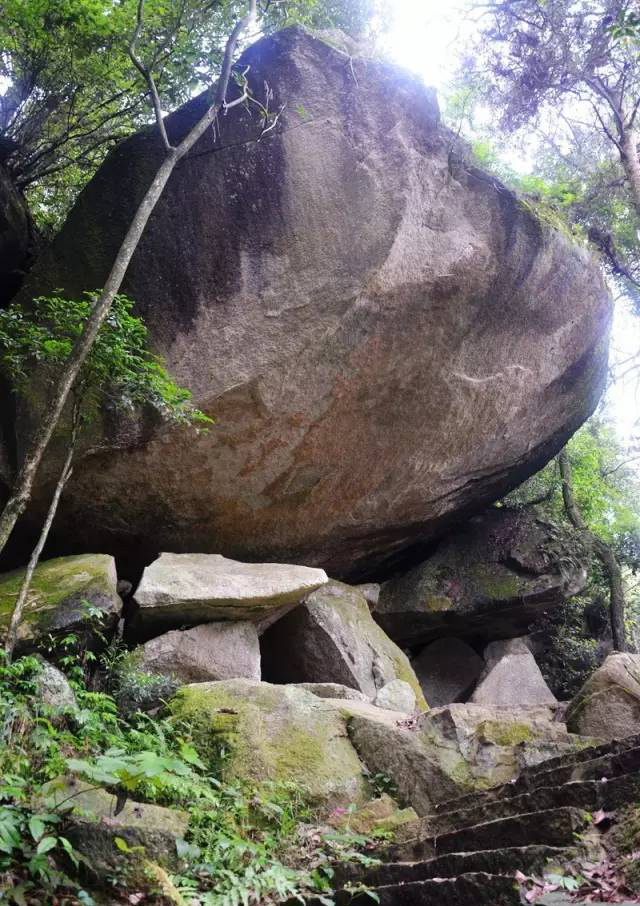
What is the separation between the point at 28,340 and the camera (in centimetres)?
691

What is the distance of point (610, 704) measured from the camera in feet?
22.3

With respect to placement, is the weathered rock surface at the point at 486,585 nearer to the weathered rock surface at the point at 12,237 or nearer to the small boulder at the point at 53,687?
the small boulder at the point at 53,687

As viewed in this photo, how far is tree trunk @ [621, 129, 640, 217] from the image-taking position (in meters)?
11.1

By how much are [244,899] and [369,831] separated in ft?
6.16

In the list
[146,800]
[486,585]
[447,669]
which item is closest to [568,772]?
[146,800]

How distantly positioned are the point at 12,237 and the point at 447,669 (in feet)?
33.0

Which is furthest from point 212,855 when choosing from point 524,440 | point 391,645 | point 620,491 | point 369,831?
Answer: point 620,491

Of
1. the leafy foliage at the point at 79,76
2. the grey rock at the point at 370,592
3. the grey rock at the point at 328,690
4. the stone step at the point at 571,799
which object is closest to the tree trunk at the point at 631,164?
the leafy foliage at the point at 79,76

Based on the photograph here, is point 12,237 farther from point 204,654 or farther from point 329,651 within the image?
point 329,651

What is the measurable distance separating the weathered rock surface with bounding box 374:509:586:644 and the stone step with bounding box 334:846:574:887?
27.8 ft

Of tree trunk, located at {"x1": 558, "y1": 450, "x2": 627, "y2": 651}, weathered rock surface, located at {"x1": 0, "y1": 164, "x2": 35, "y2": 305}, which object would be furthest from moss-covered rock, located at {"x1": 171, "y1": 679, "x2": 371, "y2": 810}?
tree trunk, located at {"x1": 558, "y1": 450, "x2": 627, "y2": 651}

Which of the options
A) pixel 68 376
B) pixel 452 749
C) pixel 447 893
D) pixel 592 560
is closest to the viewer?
pixel 447 893

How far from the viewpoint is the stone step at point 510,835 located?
3.41m

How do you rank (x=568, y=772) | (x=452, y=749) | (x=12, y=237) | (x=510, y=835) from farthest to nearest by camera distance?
1. (x=12, y=237)
2. (x=452, y=749)
3. (x=568, y=772)
4. (x=510, y=835)
